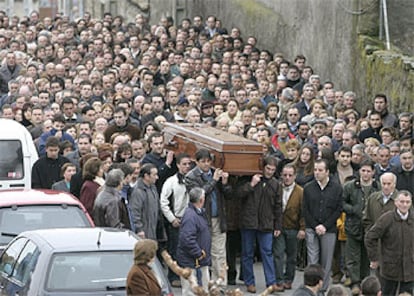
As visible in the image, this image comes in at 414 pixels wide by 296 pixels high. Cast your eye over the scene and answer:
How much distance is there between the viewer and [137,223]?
18344 mm

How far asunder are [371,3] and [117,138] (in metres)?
7.62

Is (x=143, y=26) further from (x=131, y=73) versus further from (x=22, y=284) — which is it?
(x=22, y=284)

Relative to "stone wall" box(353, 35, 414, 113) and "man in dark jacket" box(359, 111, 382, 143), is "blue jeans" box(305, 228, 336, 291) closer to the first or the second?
"man in dark jacket" box(359, 111, 382, 143)

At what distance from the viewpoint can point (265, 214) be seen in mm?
18844

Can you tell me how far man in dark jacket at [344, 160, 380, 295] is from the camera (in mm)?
18859

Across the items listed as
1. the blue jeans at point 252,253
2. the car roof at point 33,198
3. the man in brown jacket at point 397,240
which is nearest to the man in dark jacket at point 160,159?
the blue jeans at point 252,253

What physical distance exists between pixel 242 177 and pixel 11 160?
387 cm

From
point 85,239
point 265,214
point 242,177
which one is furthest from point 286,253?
point 85,239

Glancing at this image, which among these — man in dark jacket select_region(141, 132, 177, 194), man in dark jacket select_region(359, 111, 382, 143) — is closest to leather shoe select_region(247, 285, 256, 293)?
man in dark jacket select_region(141, 132, 177, 194)

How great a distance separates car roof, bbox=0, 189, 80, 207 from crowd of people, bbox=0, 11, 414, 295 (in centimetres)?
76

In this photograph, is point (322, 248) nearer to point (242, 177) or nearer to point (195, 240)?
point (242, 177)

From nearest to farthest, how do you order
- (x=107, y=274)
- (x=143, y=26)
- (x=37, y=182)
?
(x=107, y=274), (x=37, y=182), (x=143, y=26)

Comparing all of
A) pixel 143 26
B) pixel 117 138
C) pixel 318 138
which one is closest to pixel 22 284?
pixel 117 138

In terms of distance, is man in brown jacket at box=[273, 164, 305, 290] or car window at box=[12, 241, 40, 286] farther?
man in brown jacket at box=[273, 164, 305, 290]
